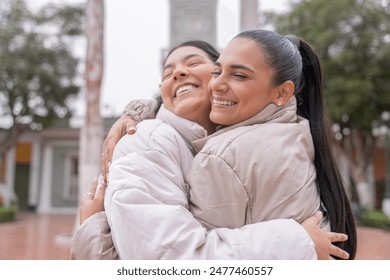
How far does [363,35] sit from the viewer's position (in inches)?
381

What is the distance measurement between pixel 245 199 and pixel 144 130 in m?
0.31

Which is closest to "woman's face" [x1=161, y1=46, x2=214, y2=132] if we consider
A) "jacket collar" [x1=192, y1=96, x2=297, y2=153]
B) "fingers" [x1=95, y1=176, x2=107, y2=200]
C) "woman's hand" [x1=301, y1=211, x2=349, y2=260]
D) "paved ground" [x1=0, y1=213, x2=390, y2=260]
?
"jacket collar" [x1=192, y1=96, x2=297, y2=153]

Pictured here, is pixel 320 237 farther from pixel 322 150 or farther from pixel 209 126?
pixel 209 126

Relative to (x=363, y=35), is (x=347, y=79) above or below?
below

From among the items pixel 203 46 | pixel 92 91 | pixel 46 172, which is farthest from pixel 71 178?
pixel 203 46

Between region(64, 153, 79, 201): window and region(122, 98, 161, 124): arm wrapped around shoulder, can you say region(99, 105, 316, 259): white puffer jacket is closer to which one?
region(122, 98, 161, 124): arm wrapped around shoulder

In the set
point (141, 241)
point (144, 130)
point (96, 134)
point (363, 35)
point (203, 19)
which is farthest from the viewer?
point (363, 35)

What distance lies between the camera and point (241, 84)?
1.13m

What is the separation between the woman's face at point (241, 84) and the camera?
1.12 m

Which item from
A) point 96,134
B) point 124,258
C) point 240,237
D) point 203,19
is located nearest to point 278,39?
point 240,237

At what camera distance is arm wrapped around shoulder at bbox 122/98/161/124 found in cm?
132

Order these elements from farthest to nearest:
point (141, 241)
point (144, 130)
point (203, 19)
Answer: point (203, 19), point (144, 130), point (141, 241)

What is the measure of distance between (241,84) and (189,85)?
6.7 inches

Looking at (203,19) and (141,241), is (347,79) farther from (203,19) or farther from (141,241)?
(141,241)
